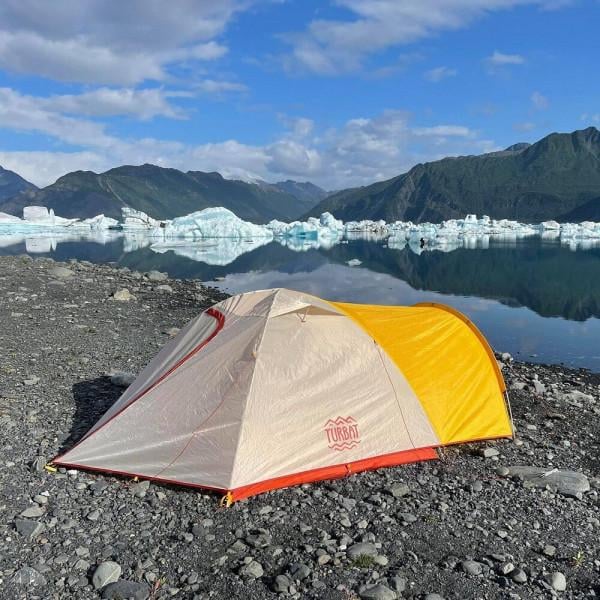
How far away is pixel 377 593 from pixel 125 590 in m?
1.93

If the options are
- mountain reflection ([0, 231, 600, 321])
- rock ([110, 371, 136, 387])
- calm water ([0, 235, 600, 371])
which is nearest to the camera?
rock ([110, 371, 136, 387])

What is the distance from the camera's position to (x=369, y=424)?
6648 mm

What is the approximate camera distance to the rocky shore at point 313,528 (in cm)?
459

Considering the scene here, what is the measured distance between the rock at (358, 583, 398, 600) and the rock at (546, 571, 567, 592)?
1.32m

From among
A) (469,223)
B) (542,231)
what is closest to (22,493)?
(469,223)

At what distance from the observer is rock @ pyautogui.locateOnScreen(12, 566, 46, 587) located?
448 centimetres

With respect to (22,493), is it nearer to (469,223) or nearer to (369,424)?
(369,424)

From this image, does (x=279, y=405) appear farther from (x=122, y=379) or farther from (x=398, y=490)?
(x=122, y=379)

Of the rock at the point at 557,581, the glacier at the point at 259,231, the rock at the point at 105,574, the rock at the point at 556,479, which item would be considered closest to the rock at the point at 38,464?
the rock at the point at 105,574

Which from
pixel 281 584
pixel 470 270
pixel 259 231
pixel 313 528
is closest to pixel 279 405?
pixel 313 528

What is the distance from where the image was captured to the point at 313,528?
540cm

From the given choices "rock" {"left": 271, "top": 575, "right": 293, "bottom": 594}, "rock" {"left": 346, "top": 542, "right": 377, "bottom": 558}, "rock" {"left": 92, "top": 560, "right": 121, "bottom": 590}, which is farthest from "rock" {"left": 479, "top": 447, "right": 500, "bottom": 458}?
"rock" {"left": 92, "top": 560, "right": 121, "bottom": 590}

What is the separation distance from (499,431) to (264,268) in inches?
1707

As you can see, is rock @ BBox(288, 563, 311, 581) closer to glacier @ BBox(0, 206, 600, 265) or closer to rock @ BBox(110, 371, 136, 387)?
rock @ BBox(110, 371, 136, 387)
